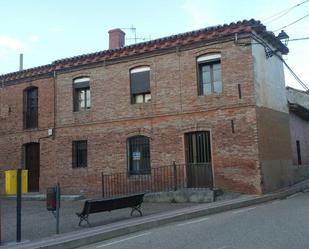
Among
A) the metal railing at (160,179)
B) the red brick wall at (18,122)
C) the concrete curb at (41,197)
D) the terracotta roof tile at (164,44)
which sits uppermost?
the terracotta roof tile at (164,44)

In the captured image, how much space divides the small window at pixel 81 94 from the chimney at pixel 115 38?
12.4 ft

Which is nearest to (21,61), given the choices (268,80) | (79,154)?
(79,154)

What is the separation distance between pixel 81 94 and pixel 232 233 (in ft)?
47.5

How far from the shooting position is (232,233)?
969 cm

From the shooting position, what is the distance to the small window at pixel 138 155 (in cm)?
1994

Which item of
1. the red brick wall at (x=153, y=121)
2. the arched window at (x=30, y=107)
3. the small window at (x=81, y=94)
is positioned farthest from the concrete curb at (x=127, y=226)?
the arched window at (x=30, y=107)

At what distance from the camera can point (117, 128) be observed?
2089 centimetres

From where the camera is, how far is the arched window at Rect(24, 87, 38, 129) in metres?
24.0

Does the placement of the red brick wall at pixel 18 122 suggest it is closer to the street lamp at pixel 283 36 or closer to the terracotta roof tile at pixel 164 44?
the terracotta roof tile at pixel 164 44

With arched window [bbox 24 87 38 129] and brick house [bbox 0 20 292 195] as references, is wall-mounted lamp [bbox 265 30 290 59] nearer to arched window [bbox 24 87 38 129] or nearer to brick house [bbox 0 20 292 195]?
brick house [bbox 0 20 292 195]

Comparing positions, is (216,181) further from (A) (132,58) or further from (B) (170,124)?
(A) (132,58)

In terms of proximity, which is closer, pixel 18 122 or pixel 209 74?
pixel 209 74

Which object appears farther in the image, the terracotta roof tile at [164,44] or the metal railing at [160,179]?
the metal railing at [160,179]

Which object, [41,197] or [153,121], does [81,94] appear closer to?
[153,121]
